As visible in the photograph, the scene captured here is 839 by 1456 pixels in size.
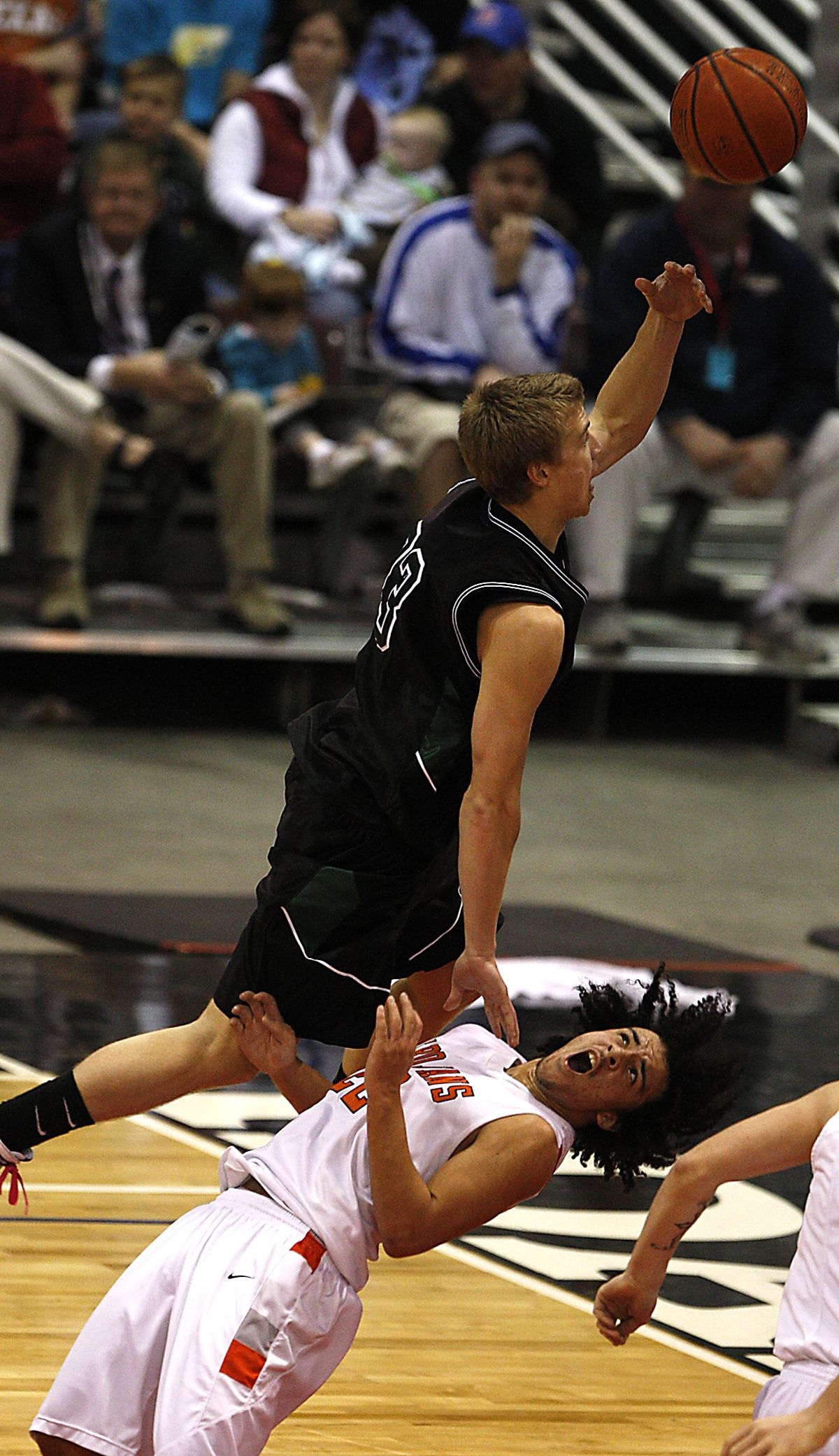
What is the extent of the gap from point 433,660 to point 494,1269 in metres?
1.03

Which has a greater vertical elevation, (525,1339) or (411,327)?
(411,327)

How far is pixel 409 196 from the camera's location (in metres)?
9.64

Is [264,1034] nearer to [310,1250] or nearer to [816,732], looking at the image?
[310,1250]

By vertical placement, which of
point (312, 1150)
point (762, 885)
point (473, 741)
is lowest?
A: point (762, 885)

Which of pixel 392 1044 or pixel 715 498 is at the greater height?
pixel 392 1044

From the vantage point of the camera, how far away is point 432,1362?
10.6 ft

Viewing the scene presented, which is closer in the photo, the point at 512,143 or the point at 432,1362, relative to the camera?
the point at 432,1362

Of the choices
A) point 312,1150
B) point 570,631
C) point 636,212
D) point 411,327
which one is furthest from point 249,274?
point 312,1150

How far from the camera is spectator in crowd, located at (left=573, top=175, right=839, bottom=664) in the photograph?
855 centimetres

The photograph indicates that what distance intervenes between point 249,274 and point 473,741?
18.7 ft

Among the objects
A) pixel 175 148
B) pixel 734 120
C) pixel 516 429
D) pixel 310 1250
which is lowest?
pixel 310 1250

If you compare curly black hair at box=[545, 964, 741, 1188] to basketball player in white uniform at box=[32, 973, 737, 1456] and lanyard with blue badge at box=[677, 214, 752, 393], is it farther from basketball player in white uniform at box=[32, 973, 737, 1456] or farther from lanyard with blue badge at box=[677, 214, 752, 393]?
lanyard with blue badge at box=[677, 214, 752, 393]

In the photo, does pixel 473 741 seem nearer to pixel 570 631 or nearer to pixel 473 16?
pixel 570 631

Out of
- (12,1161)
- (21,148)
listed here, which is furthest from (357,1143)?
(21,148)
